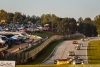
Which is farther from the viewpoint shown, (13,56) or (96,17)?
(96,17)

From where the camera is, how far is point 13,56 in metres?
44.8

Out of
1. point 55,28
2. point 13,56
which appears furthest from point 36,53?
point 55,28

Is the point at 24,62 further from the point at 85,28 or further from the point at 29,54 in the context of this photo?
the point at 85,28

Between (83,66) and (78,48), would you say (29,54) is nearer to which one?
(83,66)

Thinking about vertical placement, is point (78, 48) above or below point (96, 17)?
below

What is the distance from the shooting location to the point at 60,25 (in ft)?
579

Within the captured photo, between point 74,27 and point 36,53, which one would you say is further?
point 74,27

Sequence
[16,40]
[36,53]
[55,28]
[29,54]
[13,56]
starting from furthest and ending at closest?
[55,28]
[16,40]
[36,53]
[29,54]
[13,56]

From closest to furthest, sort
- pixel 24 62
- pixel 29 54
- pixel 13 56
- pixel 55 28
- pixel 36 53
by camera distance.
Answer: pixel 13 56, pixel 24 62, pixel 29 54, pixel 36 53, pixel 55 28

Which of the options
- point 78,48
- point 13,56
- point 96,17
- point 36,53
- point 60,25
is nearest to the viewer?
point 13,56

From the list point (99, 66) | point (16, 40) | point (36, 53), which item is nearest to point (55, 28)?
point (16, 40)

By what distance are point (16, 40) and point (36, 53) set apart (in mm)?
29365

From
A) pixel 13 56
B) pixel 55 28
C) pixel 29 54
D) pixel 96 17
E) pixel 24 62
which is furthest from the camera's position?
pixel 55 28

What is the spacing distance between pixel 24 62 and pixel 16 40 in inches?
1580
